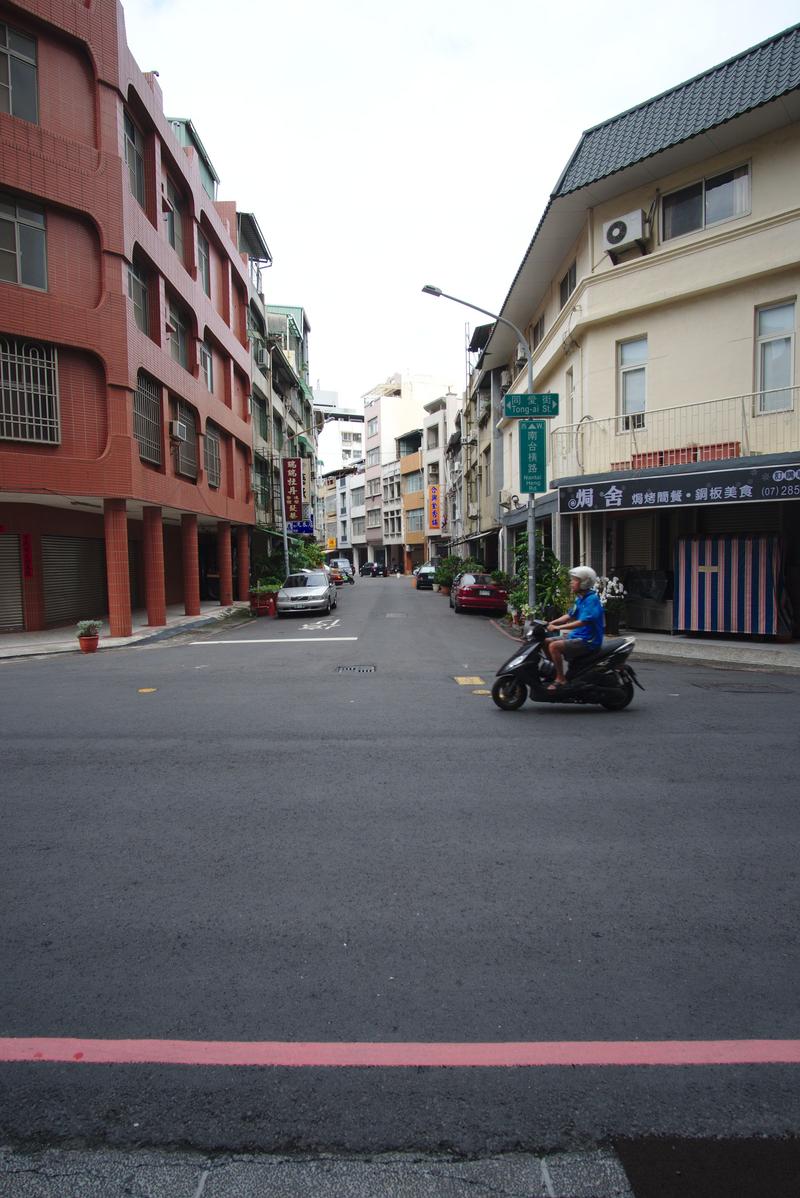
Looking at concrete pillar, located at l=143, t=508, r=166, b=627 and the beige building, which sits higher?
the beige building

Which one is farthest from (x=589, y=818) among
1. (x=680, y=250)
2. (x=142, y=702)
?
(x=680, y=250)

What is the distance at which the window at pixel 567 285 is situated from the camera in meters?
18.5

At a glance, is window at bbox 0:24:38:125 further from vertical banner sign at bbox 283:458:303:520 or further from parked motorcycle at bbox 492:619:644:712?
vertical banner sign at bbox 283:458:303:520

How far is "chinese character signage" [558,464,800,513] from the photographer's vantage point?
12.6 m

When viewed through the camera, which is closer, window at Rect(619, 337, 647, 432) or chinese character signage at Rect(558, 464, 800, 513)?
chinese character signage at Rect(558, 464, 800, 513)

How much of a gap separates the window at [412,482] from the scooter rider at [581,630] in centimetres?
6198

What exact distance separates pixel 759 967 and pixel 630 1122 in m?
1.17

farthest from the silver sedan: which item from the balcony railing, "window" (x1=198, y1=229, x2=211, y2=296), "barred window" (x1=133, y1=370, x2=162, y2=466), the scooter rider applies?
the scooter rider

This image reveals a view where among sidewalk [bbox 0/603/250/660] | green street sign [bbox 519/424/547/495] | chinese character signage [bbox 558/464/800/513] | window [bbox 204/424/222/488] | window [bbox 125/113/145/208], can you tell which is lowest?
sidewalk [bbox 0/603/250/660]

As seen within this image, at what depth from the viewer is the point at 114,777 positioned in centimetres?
599

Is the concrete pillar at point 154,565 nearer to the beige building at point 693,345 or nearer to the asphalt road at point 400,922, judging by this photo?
the beige building at point 693,345

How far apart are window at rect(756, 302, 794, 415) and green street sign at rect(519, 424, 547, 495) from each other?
459cm

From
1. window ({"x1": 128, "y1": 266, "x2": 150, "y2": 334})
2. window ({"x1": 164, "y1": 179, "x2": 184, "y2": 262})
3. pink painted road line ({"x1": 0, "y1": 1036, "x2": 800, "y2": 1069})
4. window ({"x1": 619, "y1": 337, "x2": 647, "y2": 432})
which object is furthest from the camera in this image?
window ({"x1": 164, "y1": 179, "x2": 184, "y2": 262})

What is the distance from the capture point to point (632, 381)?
1609cm
